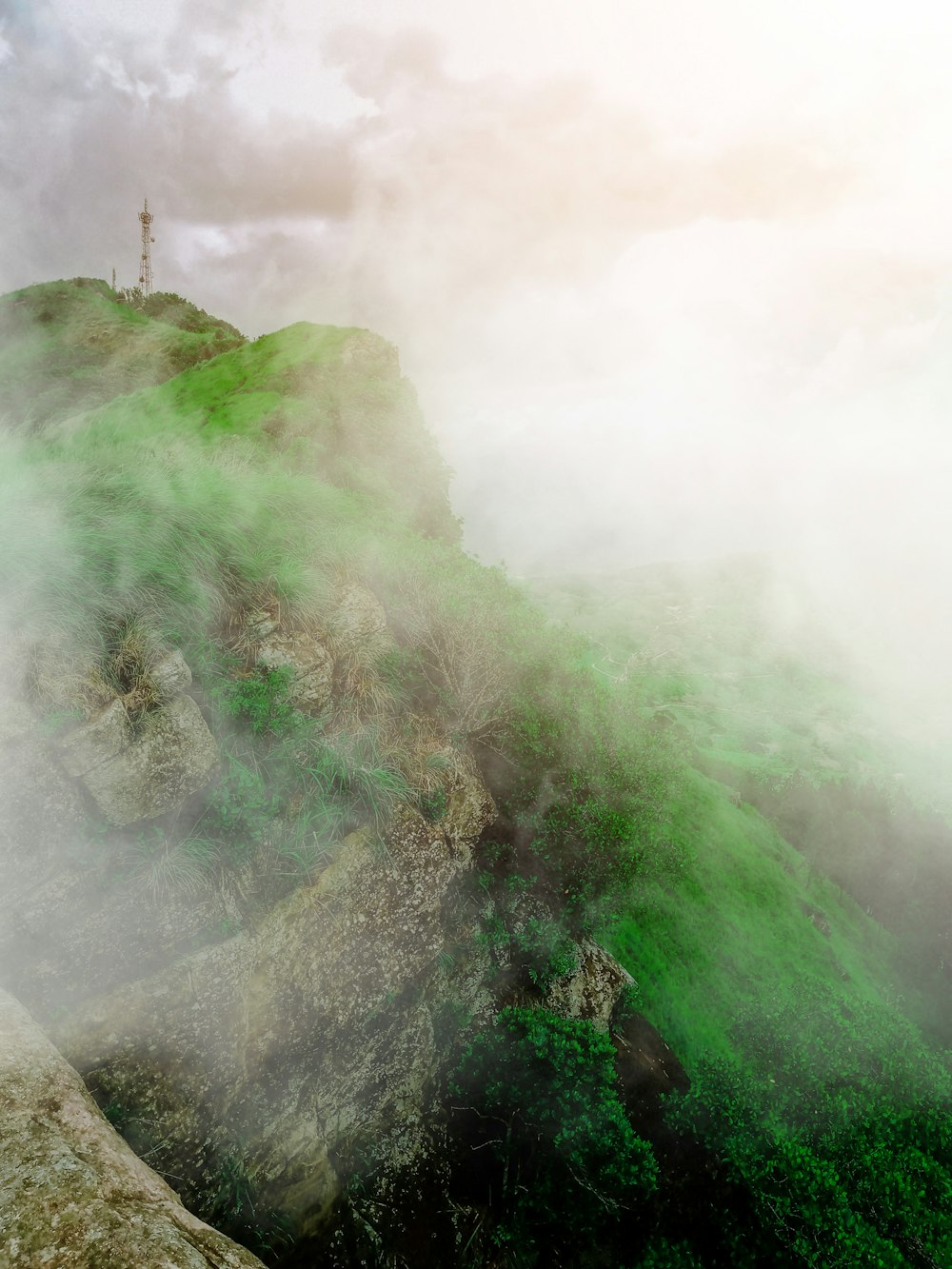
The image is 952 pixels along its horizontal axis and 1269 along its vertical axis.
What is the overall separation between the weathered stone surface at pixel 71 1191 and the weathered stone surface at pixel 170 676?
11.6 feet

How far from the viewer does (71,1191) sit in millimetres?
3561

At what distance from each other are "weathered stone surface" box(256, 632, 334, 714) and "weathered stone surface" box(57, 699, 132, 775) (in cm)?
212

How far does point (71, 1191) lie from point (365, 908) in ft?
15.2

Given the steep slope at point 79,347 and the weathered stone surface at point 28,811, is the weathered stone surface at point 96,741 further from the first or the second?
the steep slope at point 79,347

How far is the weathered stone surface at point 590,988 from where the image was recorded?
9.32 metres

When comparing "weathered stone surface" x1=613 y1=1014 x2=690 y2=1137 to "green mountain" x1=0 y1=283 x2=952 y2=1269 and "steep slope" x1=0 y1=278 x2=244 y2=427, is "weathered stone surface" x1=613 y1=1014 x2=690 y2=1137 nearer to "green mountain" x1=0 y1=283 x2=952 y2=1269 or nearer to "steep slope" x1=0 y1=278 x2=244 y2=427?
Result: "green mountain" x1=0 y1=283 x2=952 y2=1269

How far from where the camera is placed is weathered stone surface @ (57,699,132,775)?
20.1ft

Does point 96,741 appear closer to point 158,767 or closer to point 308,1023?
point 158,767

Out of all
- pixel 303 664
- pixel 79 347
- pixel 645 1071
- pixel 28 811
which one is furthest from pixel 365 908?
pixel 79 347

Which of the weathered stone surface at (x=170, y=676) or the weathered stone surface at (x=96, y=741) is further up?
the weathered stone surface at (x=170, y=676)

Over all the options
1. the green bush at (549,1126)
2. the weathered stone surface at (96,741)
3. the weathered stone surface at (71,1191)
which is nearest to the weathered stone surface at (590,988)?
the green bush at (549,1126)

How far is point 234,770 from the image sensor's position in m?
7.36

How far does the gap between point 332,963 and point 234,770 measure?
306 centimetres

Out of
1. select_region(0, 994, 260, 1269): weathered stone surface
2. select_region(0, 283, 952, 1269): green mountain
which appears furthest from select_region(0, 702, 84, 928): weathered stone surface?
select_region(0, 994, 260, 1269): weathered stone surface
